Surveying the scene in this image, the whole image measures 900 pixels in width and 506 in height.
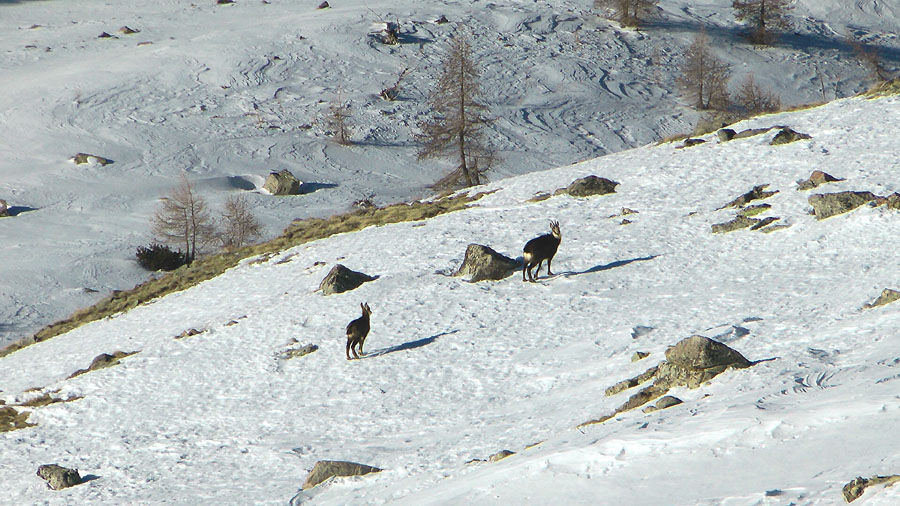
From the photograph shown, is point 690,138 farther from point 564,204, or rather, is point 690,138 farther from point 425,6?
point 425,6

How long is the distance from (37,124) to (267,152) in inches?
553

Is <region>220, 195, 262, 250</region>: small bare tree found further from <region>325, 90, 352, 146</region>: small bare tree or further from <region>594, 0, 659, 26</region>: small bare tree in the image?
<region>594, 0, 659, 26</region>: small bare tree

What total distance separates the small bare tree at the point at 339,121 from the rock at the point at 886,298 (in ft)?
134

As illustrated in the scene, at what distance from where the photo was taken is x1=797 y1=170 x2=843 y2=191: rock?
2186cm

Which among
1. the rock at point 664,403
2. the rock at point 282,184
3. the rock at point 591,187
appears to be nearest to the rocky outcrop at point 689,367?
the rock at point 664,403

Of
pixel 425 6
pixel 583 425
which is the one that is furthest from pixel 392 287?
pixel 425 6

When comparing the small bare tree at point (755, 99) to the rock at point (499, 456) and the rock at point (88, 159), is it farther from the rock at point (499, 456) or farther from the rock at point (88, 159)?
the rock at point (499, 456)

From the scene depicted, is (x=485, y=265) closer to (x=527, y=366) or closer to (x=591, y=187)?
(x=527, y=366)

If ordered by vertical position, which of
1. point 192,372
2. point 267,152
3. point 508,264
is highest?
point 508,264

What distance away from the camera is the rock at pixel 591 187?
25.3 meters

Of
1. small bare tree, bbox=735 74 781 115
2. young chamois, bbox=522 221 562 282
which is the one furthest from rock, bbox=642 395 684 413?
small bare tree, bbox=735 74 781 115

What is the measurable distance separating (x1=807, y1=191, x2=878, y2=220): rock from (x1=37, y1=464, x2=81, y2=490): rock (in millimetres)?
15783

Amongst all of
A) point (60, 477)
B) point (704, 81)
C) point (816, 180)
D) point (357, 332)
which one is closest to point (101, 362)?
point (357, 332)

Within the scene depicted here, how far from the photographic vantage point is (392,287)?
1969 centimetres
